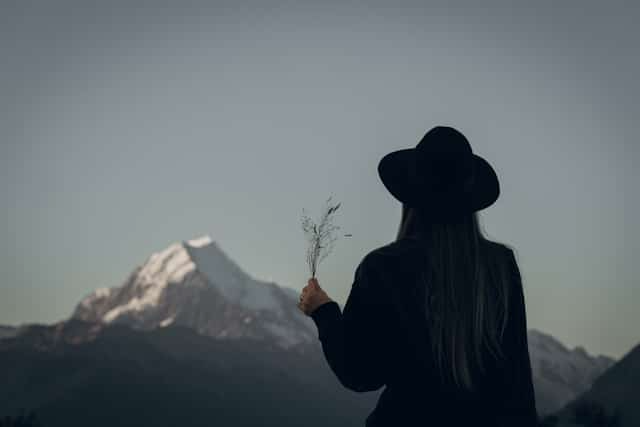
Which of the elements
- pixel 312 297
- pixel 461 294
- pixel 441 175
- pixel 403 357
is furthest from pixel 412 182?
pixel 403 357

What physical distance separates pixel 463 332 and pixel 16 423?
20359cm

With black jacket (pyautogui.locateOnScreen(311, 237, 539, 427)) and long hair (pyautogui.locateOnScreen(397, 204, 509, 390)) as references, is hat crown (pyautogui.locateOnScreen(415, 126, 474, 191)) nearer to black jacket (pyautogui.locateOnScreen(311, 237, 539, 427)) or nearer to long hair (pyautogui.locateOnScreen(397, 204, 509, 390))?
long hair (pyautogui.locateOnScreen(397, 204, 509, 390))

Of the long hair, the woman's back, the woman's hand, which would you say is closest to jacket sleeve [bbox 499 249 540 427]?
the woman's back

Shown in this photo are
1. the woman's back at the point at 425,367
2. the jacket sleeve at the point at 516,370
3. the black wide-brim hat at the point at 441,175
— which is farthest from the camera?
A: the black wide-brim hat at the point at 441,175

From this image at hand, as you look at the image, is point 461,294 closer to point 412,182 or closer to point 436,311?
point 436,311

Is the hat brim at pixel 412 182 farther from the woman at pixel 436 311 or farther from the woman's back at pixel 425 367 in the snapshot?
the woman's back at pixel 425 367

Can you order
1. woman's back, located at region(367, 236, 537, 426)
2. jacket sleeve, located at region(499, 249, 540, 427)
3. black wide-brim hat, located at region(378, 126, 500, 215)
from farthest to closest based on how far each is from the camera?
black wide-brim hat, located at region(378, 126, 500, 215)
jacket sleeve, located at region(499, 249, 540, 427)
woman's back, located at region(367, 236, 537, 426)

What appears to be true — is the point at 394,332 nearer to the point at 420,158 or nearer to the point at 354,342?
the point at 354,342

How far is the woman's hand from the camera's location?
5.37 meters

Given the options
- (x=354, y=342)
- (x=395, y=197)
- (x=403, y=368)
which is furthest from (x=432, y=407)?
(x=395, y=197)

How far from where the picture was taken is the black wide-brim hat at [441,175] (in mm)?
5336

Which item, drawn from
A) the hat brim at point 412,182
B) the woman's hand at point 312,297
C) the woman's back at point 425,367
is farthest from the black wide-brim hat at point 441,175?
the woman's hand at point 312,297

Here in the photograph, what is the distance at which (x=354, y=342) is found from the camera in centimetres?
516

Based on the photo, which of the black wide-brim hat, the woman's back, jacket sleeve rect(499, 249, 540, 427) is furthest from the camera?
the black wide-brim hat
